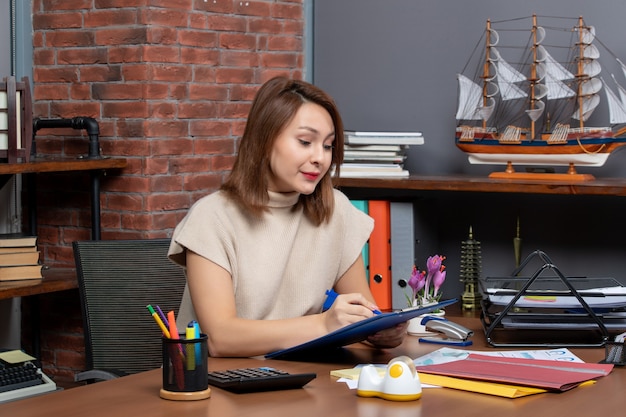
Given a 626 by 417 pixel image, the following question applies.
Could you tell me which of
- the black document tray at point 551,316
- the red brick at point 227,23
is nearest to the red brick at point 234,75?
the red brick at point 227,23

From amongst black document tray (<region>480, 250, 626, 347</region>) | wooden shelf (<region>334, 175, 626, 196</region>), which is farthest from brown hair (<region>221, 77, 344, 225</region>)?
black document tray (<region>480, 250, 626, 347</region>)

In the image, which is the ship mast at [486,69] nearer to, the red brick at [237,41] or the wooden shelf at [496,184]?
the wooden shelf at [496,184]

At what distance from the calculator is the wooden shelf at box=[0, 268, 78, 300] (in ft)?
4.09

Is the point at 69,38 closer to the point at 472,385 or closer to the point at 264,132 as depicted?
the point at 264,132

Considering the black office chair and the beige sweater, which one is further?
the black office chair

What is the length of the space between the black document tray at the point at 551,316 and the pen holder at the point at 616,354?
0.17 m

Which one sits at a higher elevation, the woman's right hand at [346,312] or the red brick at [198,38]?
the red brick at [198,38]

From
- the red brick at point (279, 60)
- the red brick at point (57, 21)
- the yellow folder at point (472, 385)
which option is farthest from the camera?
the red brick at point (279, 60)

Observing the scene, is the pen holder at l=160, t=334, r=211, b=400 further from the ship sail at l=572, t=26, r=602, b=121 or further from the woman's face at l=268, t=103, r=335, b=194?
the ship sail at l=572, t=26, r=602, b=121

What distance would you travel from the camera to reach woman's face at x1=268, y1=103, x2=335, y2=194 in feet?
7.17

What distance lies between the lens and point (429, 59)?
3.29 m

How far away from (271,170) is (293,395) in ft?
2.40

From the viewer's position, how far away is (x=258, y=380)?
1654 mm

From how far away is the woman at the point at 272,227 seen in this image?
2.11m
